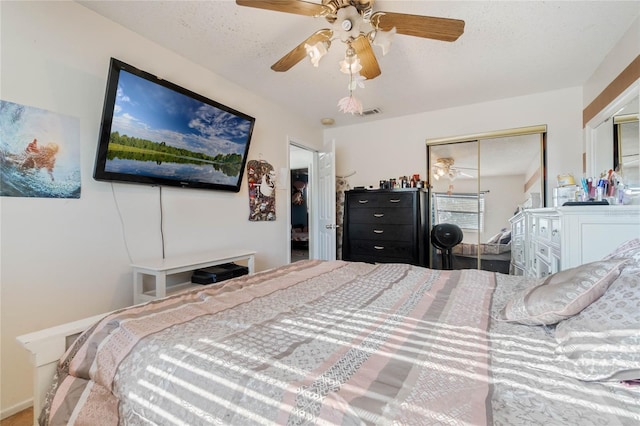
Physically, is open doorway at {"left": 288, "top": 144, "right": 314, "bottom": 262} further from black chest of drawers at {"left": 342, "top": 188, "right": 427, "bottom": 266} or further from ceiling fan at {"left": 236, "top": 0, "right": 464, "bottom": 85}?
ceiling fan at {"left": 236, "top": 0, "right": 464, "bottom": 85}

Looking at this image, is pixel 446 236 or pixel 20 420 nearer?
pixel 20 420

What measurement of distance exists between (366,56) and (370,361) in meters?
1.86


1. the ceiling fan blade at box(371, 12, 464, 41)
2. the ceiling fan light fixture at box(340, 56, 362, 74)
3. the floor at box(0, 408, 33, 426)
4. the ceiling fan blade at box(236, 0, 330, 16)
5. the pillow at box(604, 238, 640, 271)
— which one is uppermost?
the ceiling fan blade at box(236, 0, 330, 16)

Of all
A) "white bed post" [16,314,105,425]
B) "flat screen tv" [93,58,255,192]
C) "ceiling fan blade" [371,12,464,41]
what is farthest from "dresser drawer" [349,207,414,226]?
"white bed post" [16,314,105,425]

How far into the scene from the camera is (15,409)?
1.60 meters

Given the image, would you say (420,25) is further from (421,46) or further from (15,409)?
(15,409)

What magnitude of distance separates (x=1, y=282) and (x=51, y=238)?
30 cm

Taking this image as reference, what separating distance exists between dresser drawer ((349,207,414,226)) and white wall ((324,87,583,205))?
648 mm

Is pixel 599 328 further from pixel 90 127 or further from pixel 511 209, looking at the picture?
pixel 511 209

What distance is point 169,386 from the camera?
78 cm

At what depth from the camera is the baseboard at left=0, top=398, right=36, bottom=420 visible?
1559mm

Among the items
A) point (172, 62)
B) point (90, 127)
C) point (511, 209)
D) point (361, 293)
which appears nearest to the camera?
point (361, 293)

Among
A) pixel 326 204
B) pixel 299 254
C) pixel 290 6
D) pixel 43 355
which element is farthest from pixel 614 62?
pixel 299 254

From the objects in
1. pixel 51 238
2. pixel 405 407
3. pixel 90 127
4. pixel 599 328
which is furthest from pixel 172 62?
pixel 599 328
